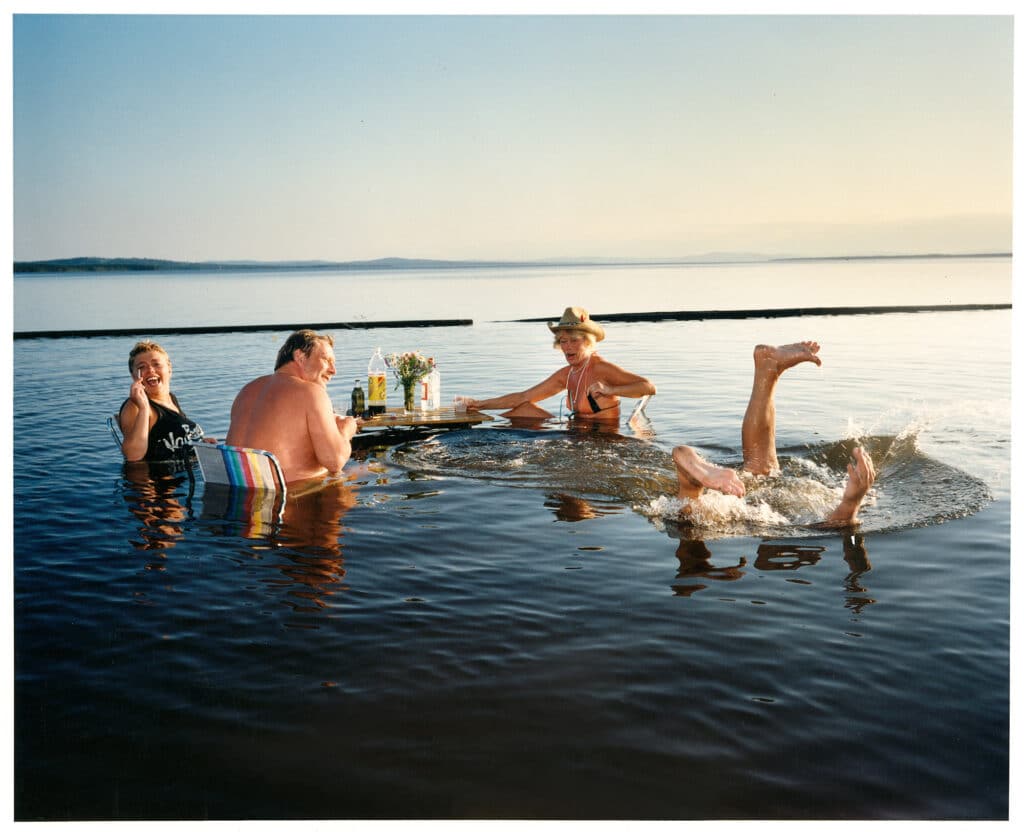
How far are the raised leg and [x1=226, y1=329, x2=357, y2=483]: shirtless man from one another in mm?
2866

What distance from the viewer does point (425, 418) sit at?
8.85 metres

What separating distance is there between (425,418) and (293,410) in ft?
8.05

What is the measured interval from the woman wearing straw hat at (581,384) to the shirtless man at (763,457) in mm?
1790

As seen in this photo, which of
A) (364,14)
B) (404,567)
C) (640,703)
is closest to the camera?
(640,703)

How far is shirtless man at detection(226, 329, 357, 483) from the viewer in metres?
6.47

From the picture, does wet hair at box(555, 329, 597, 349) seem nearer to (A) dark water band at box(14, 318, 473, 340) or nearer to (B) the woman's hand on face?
(B) the woman's hand on face

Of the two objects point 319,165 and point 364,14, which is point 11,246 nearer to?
point 364,14

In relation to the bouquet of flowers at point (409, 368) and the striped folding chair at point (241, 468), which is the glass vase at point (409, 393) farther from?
the striped folding chair at point (241, 468)

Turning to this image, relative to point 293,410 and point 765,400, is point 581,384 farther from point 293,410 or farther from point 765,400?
point 293,410

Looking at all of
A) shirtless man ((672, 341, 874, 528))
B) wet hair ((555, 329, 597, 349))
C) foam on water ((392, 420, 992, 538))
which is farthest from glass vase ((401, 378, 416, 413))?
shirtless man ((672, 341, 874, 528))

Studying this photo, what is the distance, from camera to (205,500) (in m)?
6.84

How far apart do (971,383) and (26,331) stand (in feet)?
56.5

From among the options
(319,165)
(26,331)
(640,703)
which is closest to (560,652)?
(640,703)

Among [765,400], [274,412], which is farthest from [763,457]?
[274,412]
